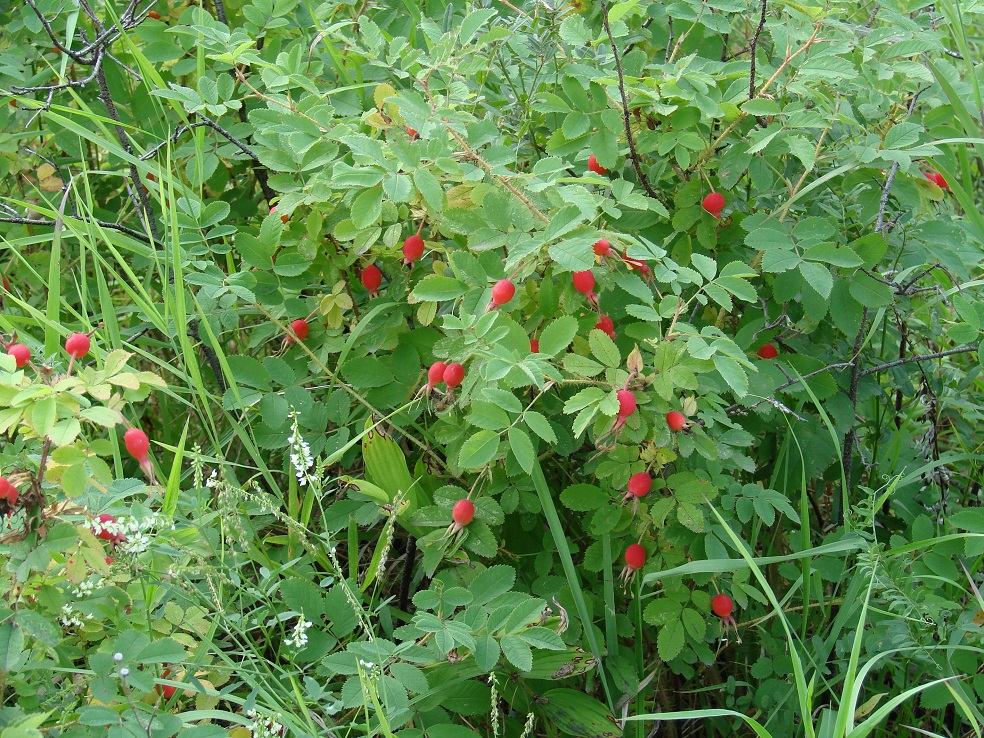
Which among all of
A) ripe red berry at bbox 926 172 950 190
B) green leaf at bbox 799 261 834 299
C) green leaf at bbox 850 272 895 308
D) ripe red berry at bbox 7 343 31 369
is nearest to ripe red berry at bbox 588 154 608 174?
green leaf at bbox 799 261 834 299

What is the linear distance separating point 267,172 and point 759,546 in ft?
4.77

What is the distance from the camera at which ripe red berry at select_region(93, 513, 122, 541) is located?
124 centimetres

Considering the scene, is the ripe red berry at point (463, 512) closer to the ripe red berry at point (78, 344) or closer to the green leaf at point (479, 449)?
the green leaf at point (479, 449)

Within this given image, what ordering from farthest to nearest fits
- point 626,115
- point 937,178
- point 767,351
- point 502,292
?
point 937,178 < point 767,351 < point 626,115 < point 502,292

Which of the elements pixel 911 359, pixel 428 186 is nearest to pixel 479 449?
pixel 428 186

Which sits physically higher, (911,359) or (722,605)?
(911,359)

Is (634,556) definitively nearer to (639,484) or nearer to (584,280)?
(639,484)

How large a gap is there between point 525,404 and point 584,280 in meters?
0.30

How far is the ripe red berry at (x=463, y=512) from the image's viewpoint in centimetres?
153

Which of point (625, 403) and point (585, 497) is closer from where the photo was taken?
point (625, 403)

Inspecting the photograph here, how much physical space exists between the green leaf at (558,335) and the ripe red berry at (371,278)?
0.47 meters

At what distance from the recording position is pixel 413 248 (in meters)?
1.62

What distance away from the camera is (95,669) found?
1219 millimetres

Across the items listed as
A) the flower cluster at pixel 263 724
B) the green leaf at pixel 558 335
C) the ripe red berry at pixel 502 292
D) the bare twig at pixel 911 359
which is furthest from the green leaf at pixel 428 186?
the bare twig at pixel 911 359
